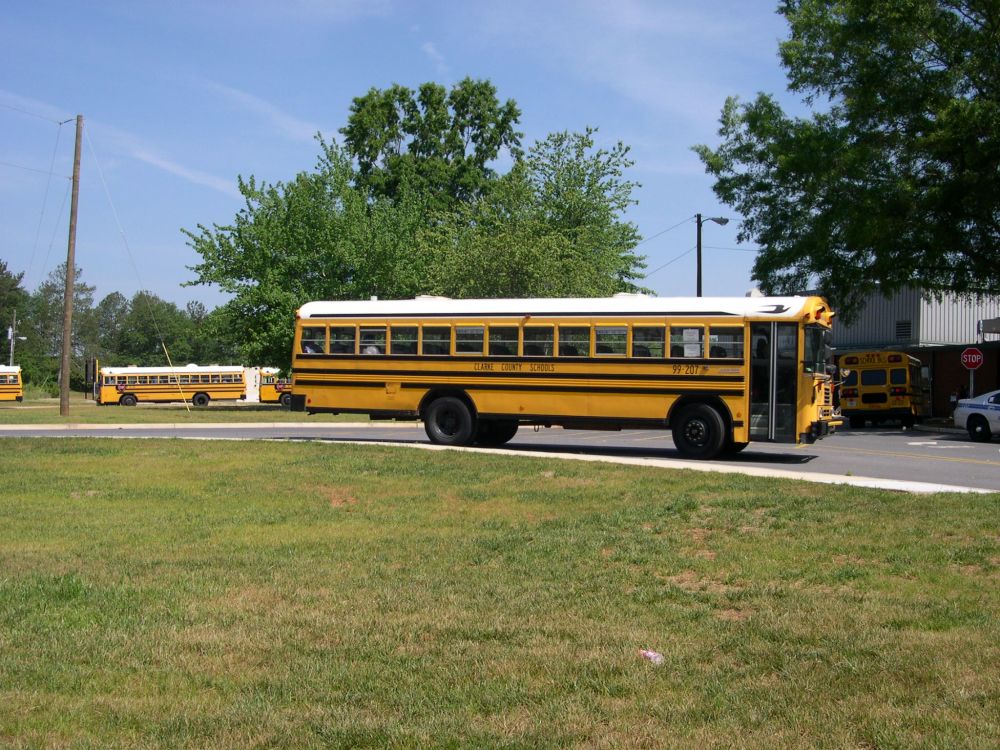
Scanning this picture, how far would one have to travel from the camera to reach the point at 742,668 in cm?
575

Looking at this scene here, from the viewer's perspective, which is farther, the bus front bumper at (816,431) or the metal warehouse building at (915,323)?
the metal warehouse building at (915,323)

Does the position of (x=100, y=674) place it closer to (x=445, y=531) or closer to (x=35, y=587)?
(x=35, y=587)

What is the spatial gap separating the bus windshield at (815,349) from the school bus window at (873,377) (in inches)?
665

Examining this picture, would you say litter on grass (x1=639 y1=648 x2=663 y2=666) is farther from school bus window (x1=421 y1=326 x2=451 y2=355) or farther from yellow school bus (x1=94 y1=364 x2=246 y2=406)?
yellow school bus (x1=94 y1=364 x2=246 y2=406)

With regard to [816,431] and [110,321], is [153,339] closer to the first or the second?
[110,321]

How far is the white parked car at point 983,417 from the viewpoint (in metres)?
26.0

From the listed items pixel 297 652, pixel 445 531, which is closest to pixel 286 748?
pixel 297 652

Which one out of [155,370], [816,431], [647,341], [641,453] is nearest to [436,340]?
[647,341]

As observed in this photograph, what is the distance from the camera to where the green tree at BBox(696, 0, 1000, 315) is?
30.2 m

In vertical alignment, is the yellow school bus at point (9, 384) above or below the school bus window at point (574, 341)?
below

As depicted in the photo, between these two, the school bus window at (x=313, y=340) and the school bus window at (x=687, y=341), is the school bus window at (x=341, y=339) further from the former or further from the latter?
the school bus window at (x=687, y=341)

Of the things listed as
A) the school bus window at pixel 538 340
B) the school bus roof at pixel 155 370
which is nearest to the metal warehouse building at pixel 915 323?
the school bus window at pixel 538 340

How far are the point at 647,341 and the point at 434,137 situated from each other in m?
Answer: 50.5

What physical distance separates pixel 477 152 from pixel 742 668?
6468 centimetres
